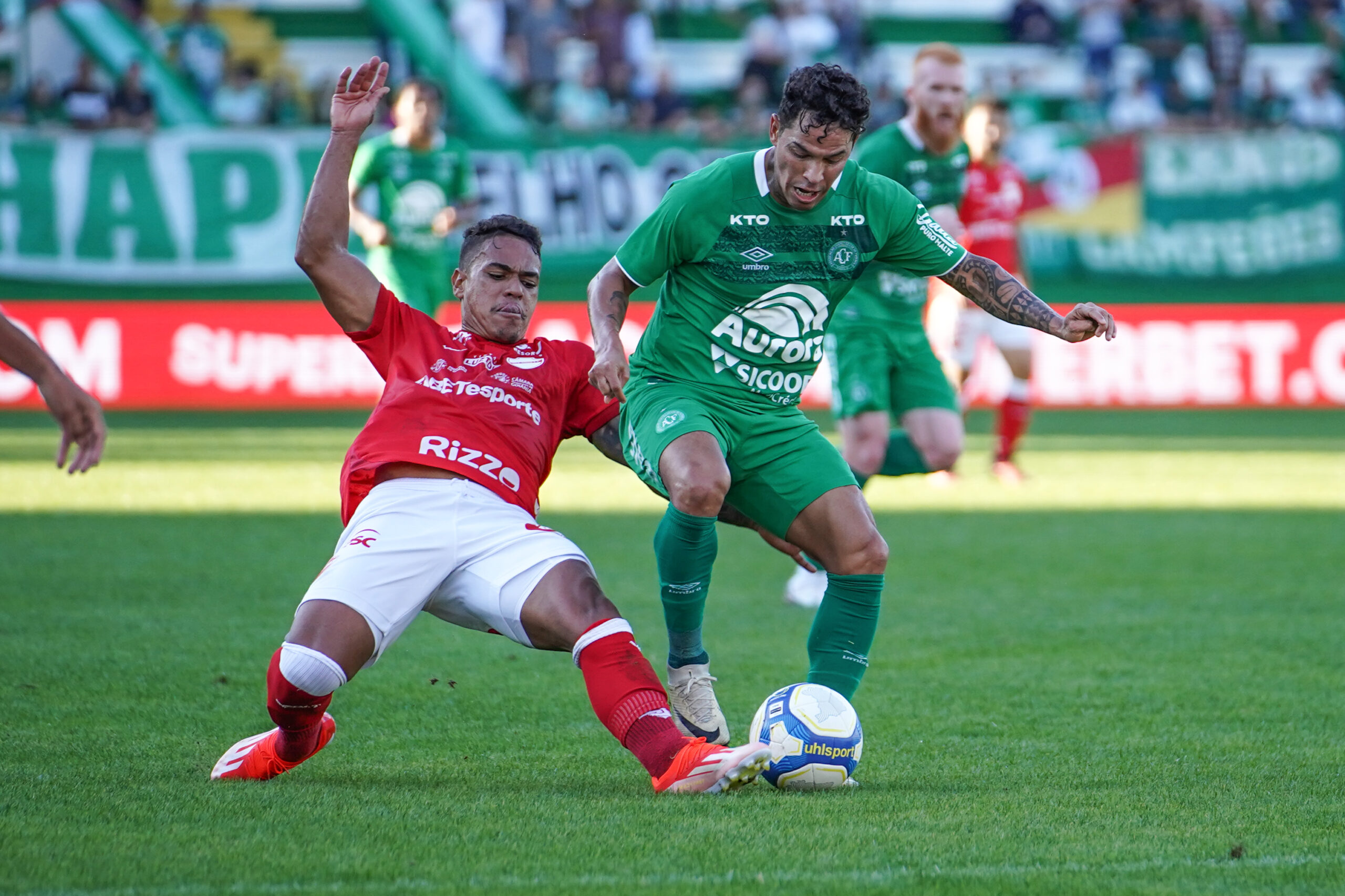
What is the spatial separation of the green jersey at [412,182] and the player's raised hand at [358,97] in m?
6.71

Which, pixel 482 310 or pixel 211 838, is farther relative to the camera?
pixel 482 310

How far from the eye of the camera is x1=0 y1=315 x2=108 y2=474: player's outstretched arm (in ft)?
13.3

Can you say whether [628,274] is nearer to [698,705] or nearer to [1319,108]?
[698,705]

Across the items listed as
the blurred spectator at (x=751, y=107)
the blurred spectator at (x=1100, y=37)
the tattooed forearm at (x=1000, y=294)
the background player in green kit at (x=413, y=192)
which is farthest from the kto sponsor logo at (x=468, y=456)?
the blurred spectator at (x=1100, y=37)

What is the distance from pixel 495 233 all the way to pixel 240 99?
16.1 metres

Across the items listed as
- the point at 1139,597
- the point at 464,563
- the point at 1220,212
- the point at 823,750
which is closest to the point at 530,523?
the point at 464,563

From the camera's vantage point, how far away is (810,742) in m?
4.10

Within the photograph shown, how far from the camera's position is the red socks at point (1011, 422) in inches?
467

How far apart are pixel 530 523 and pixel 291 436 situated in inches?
416

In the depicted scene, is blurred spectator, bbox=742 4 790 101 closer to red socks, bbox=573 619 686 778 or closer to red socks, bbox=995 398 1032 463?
red socks, bbox=995 398 1032 463

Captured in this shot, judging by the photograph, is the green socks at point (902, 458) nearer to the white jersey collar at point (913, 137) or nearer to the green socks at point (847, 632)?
the white jersey collar at point (913, 137)

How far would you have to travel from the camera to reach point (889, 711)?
520cm

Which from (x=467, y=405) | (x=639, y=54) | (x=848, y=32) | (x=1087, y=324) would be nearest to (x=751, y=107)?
(x=639, y=54)

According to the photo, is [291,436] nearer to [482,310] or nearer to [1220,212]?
[482,310]
